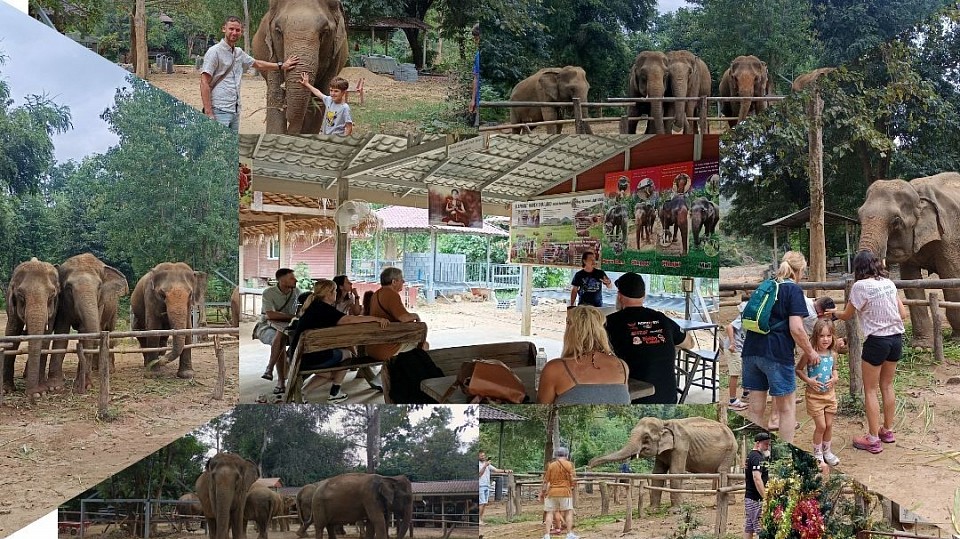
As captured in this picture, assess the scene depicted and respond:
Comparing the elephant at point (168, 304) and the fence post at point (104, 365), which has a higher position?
the elephant at point (168, 304)

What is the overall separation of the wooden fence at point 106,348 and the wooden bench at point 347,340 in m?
0.61

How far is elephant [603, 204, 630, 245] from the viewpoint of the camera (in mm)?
7207

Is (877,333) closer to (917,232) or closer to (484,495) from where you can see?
(917,232)

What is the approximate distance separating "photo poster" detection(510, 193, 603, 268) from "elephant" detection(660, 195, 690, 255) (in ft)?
1.89

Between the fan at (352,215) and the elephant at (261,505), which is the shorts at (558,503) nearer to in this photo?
the elephant at (261,505)

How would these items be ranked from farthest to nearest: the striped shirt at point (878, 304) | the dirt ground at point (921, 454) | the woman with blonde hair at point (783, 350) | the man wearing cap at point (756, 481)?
the man wearing cap at point (756, 481)
the woman with blonde hair at point (783, 350)
the striped shirt at point (878, 304)
the dirt ground at point (921, 454)

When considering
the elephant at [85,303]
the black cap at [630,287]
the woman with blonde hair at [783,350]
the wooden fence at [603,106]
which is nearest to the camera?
the elephant at [85,303]

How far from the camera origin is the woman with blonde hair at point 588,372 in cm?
580

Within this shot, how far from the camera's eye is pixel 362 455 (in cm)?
795

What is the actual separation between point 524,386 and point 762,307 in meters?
2.04

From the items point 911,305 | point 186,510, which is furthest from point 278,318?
point 911,305

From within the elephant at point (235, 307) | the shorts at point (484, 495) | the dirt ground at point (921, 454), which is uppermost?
the elephant at point (235, 307)

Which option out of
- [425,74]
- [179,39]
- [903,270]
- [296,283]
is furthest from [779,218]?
→ [179,39]

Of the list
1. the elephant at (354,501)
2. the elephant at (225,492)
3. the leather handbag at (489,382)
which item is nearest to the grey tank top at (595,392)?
the leather handbag at (489,382)
